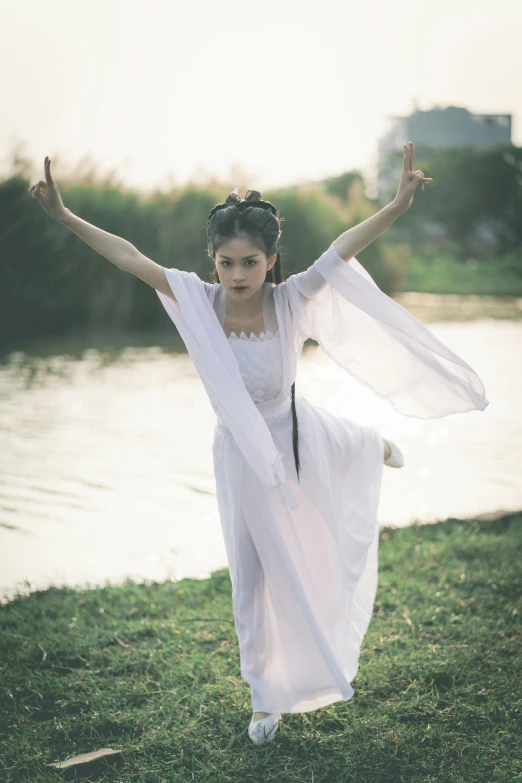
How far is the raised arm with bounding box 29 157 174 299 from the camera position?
2150 millimetres

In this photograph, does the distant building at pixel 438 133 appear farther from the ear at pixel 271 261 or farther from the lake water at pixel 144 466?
the ear at pixel 271 261

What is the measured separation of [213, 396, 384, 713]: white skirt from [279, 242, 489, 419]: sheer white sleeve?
0.21 metres

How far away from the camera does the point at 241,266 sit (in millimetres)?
2152

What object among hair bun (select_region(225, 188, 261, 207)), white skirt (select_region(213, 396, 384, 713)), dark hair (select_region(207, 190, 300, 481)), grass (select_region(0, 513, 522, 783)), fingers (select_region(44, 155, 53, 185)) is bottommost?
grass (select_region(0, 513, 522, 783))

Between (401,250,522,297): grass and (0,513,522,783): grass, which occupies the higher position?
(401,250,522,297): grass

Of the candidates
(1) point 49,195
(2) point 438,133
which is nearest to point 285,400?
(1) point 49,195

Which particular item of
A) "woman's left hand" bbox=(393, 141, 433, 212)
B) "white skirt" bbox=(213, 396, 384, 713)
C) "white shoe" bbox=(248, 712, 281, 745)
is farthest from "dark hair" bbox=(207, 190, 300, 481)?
"white shoe" bbox=(248, 712, 281, 745)

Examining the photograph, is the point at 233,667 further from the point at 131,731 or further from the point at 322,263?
the point at 322,263

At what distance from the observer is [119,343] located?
32.0 feet

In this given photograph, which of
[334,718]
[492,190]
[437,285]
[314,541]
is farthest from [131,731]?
[492,190]

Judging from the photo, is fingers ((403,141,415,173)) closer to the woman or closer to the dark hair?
the woman

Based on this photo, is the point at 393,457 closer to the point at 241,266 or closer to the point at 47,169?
the point at 241,266

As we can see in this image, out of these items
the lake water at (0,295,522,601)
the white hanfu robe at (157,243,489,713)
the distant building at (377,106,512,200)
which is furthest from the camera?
the distant building at (377,106,512,200)

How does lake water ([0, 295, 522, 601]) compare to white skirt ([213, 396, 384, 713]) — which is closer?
white skirt ([213, 396, 384, 713])
